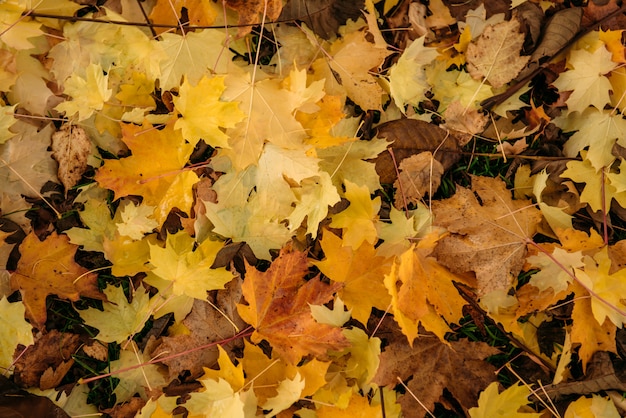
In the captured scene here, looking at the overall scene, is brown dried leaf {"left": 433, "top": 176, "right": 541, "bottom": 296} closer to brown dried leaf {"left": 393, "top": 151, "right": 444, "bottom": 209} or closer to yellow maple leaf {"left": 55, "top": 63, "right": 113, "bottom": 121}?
brown dried leaf {"left": 393, "top": 151, "right": 444, "bottom": 209}

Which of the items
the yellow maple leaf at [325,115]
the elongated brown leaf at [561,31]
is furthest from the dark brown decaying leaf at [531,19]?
the yellow maple leaf at [325,115]

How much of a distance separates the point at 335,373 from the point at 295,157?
2.15 ft

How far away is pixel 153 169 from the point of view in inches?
62.5

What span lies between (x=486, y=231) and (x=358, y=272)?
1.40 feet

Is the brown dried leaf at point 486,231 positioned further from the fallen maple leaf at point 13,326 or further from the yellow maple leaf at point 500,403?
the fallen maple leaf at point 13,326

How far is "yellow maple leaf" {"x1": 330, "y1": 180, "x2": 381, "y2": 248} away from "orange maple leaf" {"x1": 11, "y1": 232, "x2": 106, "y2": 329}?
33.5 inches

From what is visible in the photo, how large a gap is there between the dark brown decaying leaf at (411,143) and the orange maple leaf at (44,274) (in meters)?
1.02

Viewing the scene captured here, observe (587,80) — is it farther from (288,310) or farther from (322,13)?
(288,310)

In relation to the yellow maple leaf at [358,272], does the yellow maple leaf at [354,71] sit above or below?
above

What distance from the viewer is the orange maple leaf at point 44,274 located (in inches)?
64.0

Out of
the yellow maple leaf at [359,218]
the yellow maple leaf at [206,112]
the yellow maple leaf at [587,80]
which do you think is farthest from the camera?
the yellow maple leaf at [587,80]

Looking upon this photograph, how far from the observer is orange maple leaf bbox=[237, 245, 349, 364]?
151 centimetres

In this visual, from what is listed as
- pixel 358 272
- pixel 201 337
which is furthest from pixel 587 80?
pixel 201 337

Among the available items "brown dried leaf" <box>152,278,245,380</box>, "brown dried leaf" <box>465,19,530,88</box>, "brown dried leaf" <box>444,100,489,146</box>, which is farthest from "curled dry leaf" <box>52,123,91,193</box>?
"brown dried leaf" <box>465,19,530,88</box>
